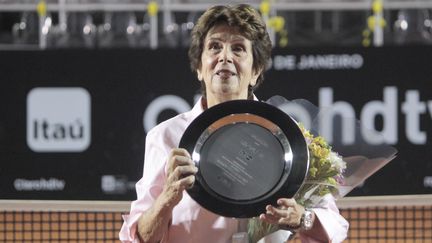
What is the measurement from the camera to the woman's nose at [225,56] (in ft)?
5.83

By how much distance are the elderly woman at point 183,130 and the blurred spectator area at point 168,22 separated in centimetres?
539

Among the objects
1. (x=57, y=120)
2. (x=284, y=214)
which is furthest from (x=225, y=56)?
(x=57, y=120)

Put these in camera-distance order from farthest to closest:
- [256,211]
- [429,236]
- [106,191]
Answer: [429,236]
[106,191]
[256,211]

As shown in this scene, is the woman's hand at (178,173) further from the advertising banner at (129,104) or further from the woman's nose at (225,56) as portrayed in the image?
the advertising banner at (129,104)

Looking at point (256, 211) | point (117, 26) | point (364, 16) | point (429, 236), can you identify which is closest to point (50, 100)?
point (429, 236)

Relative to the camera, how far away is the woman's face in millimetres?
1777

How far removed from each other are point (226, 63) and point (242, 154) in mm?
166

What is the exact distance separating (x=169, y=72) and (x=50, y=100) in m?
0.49

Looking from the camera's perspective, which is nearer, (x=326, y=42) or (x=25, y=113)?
(x=25, y=113)

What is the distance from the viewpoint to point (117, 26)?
753cm

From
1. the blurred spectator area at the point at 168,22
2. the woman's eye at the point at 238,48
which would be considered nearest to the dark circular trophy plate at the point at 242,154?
the woman's eye at the point at 238,48

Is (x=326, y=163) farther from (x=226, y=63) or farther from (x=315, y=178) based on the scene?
(x=226, y=63)

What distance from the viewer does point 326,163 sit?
69.4 inches

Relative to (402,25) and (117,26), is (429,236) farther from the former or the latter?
(117,26)
